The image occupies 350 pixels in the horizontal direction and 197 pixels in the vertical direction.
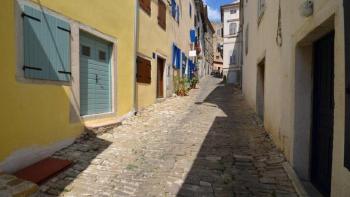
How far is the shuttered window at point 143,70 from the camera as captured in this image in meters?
9.53

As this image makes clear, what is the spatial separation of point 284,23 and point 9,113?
497 centimetres

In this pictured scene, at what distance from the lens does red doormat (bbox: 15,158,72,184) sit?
410 centimetres

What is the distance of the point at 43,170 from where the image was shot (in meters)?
4.38

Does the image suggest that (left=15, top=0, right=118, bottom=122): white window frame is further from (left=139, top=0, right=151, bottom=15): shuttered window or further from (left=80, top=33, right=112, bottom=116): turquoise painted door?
(left=139, top=0, right=151, bottom=15): shuttered window

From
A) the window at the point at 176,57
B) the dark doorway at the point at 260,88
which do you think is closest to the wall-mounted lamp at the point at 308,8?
the dark doorway at the point at 260,88

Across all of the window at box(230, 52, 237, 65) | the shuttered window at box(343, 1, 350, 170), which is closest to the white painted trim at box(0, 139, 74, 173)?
the shuttered window at box(343, 1, 350, 170)

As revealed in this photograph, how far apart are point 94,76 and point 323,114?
5.35 meters

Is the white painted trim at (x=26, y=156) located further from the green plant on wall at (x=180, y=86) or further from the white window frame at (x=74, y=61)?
the green plant on wall at (x=180, y=86)

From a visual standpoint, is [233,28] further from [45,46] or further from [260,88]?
[45,46]

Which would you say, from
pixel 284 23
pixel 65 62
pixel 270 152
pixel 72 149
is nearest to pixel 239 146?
pixel 270 152

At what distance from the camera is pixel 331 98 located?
346cm

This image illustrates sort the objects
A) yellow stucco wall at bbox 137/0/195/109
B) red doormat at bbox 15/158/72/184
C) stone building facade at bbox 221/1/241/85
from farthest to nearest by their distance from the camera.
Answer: stone building facade at bbox 221/1/241/85 < yellow stucco wall at bbox 137/0/195/109 < red doormat at bbox 15/158/72/184

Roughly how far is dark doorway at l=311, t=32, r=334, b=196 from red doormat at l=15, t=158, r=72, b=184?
399 cm

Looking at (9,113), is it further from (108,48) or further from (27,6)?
(108,48)
